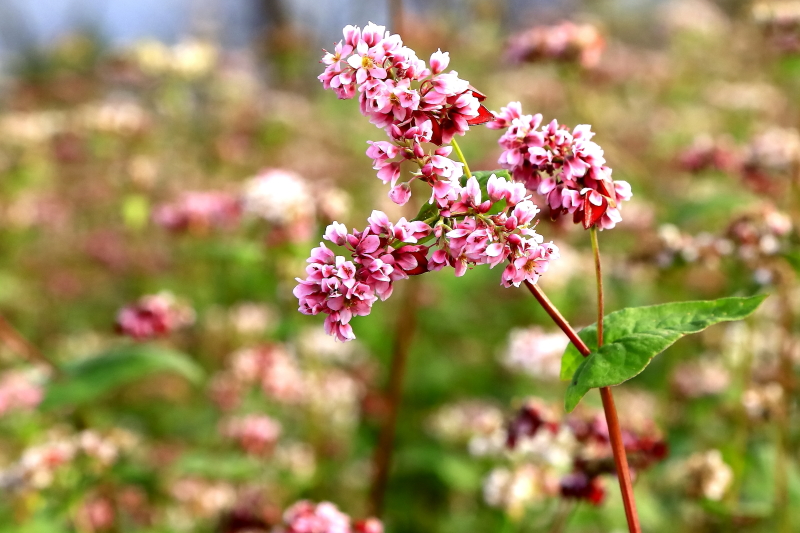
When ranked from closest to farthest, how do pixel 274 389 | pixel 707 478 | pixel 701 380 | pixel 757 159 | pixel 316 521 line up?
pixel 316 521
pixel 707 478
pixel 757 159
pixel 701 380
pixel 274 389

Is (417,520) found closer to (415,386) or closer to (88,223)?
(415,386)

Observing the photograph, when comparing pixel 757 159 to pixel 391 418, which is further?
pixel 391 418

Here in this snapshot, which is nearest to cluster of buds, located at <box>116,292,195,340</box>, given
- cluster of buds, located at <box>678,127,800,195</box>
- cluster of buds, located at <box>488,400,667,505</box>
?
cluster of buds, located at <box>488,400,667,505</box>

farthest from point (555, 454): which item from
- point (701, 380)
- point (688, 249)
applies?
point (701, 380)

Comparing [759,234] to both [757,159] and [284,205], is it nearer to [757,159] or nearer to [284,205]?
[757,159]

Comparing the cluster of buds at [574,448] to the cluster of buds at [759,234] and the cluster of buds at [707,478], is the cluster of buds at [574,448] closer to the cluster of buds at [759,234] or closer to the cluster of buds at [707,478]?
the cluster of buds at [707,478]

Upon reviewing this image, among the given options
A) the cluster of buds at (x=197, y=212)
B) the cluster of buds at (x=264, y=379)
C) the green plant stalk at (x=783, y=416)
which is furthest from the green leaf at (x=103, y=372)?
the green plant stalk at (x=783, y=416)

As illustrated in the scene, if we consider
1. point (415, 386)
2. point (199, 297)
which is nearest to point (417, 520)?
point (415, 386)
